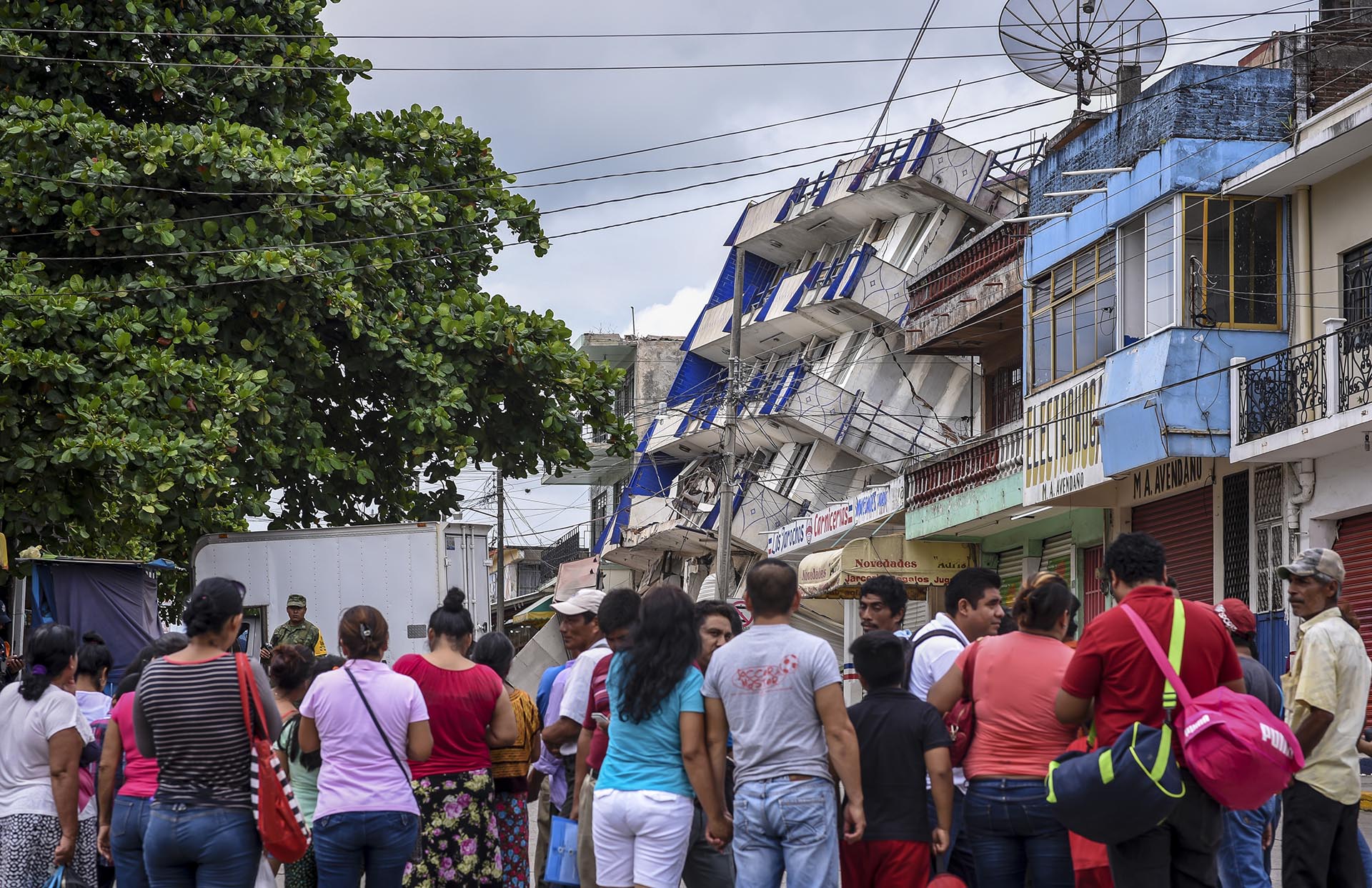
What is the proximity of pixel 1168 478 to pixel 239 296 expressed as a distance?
11542 millimetres

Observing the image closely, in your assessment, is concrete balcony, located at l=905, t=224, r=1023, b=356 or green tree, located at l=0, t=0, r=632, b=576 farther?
concrete balcony, located at l=905, t=224, r=1023, b=356

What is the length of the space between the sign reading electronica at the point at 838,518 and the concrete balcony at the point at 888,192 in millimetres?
6945

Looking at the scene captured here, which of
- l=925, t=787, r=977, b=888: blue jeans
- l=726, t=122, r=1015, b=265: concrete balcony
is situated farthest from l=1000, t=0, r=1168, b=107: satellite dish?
l=925, t=787, r=977, b=888: blue jeans

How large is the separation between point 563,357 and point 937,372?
17.4m

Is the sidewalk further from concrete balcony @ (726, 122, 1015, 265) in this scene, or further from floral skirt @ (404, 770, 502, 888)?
concrete balcony @ (726, 122, 1015, 265)

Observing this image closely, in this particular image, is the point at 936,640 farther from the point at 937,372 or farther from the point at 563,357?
the point at 937,372

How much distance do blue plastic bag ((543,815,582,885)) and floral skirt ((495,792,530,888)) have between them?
49cm

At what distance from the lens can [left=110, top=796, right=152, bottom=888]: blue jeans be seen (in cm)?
698

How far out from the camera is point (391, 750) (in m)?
7.29

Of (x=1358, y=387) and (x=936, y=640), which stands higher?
(x=1358, y=387)

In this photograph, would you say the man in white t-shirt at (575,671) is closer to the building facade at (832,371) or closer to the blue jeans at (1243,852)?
the blue jeans at (1243,852)

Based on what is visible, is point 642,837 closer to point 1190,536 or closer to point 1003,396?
point 1190,536

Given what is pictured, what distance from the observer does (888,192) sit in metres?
35.6

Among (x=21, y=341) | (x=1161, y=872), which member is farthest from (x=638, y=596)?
(x=21, y=341)
